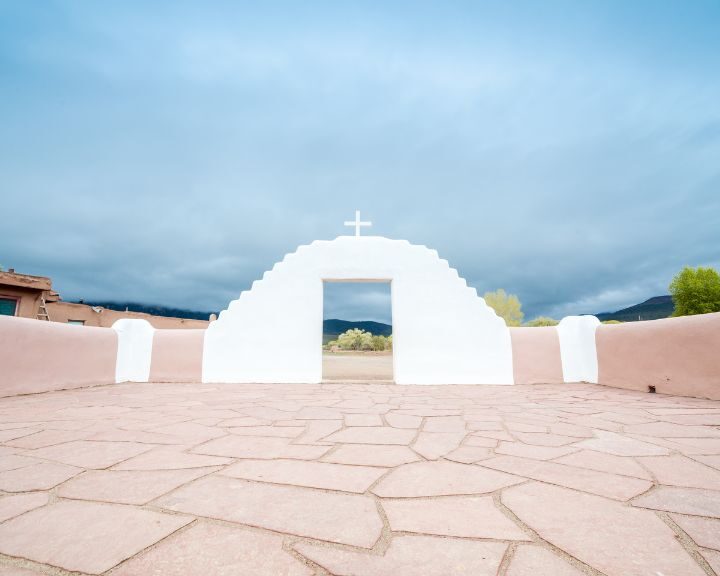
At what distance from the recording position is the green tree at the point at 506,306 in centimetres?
2567

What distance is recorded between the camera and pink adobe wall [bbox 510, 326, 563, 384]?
7.39 meters

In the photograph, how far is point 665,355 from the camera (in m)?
5.75

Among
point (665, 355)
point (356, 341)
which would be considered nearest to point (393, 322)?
point (665, 355)

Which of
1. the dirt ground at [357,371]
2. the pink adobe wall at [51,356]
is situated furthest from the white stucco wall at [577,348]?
the pink adobe wall at [51,356]

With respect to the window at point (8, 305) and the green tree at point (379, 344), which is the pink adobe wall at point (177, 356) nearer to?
the window at point (8, 305)

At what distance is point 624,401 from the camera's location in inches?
197

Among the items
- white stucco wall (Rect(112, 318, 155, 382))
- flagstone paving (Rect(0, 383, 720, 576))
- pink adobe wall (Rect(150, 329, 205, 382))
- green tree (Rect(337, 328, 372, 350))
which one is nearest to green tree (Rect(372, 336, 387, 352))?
green tree (Rect(337, 328, 372, 350))

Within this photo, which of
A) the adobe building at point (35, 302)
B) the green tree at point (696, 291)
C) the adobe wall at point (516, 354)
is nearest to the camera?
the adobe wall at point (516, 354)

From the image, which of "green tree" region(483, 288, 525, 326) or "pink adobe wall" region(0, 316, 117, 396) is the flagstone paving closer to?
"pink adobe wall" region(0, 316, 117, 396)

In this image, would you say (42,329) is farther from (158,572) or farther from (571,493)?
(571,493)

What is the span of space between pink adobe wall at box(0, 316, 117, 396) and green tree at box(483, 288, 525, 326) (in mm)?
22524

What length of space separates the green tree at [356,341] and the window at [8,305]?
55.4 ft

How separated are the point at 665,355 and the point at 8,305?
21267 mm

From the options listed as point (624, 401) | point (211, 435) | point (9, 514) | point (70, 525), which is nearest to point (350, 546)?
point (70, 525)
